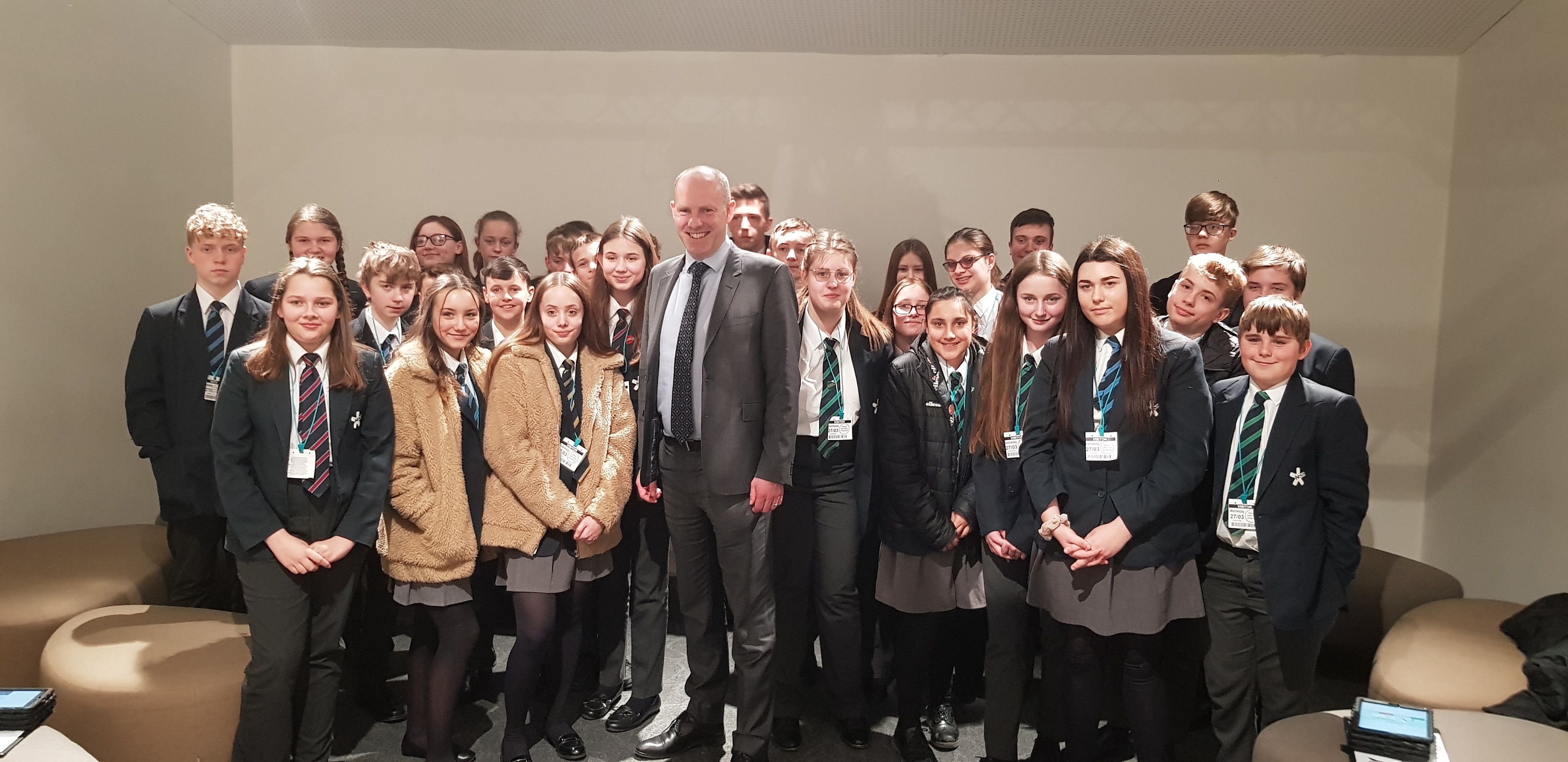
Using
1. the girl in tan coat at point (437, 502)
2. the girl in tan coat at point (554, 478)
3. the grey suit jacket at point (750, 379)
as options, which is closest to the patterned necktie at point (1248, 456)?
the grey suit jacket at point (750, 379)

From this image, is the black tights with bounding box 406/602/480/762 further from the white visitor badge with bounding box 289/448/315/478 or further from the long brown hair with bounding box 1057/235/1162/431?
the long brown hair with bounding box 1057/235/1162/431

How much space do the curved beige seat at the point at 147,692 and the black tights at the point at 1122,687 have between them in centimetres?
248

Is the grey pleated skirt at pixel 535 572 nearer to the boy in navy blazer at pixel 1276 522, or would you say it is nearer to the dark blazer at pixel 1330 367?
the boy in navy blazer at pixel 1276 522

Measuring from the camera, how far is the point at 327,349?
2775 mm

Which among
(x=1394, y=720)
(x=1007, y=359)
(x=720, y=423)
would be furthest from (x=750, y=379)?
(x=1394, y=720)

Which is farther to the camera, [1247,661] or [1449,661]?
[1449,661]

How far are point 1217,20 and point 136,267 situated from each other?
5339 mm

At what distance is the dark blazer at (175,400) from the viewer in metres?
3.24

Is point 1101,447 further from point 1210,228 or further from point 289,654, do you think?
point 289,654

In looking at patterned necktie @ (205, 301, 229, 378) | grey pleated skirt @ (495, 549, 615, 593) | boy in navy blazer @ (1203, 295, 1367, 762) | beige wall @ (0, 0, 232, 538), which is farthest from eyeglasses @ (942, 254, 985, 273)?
beige wall @ (0, 0, 232, 538)

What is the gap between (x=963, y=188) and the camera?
5.10 metres

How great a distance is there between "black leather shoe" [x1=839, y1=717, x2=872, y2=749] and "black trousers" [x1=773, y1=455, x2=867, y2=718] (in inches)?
0.8

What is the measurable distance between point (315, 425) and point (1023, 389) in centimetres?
214

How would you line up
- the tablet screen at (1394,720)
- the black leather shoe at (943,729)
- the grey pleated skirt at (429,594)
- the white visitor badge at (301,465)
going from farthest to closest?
the black leather shoe at (943,729) → the grey pleated skirt at (429,594) → the white visitor badge at (301,465) → the tablet screen at (1394,720)
